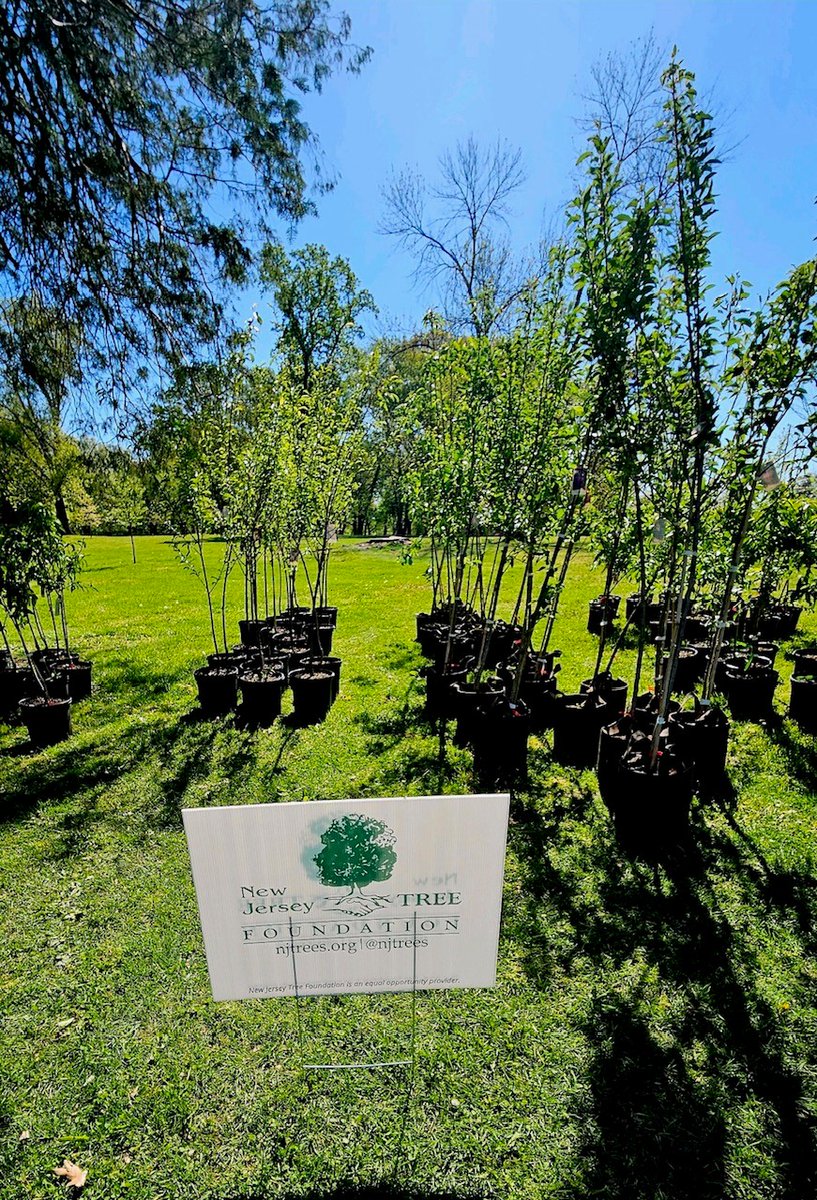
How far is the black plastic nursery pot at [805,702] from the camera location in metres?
4.91

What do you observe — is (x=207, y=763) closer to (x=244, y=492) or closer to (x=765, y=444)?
(x=244, y=492)

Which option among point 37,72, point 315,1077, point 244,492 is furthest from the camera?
point 244,492

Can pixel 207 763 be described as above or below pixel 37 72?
below

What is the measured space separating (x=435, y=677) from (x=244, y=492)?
8.65 ft

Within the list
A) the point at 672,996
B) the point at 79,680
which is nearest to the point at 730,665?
the point at 672,996

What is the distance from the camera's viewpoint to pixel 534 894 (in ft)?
10.3

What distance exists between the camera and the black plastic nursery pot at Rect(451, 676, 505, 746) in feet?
15.3

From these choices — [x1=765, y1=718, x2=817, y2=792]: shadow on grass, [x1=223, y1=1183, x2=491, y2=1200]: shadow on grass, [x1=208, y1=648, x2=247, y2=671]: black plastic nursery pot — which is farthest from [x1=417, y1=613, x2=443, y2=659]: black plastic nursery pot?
[x1=223, y1=1183, x2=491, y2=1200]: shadow on grass

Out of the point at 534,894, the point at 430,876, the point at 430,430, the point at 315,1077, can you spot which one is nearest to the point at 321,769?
the point at 534,894

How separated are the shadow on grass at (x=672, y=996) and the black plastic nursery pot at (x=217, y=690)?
343cm

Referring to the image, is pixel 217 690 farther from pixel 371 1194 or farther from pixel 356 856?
pixel 371 1194

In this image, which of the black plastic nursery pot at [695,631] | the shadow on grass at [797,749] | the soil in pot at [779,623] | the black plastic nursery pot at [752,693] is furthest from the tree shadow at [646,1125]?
the soil in pot at [779,623]

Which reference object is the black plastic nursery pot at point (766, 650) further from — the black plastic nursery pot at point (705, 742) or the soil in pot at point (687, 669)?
the black plastic nursery pot at point (705, 742)

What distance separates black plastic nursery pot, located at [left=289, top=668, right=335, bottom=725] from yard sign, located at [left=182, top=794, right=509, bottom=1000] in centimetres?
365
